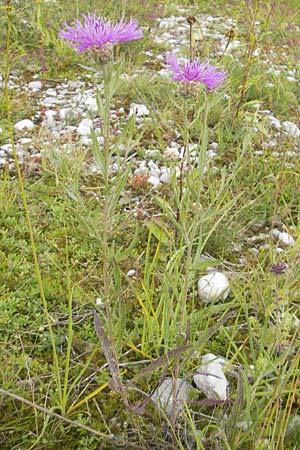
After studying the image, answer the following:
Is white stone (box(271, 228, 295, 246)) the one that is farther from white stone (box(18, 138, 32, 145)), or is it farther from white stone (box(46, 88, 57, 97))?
white stone (box(46, 88, 57, 97))

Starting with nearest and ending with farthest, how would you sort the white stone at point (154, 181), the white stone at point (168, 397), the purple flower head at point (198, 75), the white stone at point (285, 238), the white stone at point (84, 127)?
the purple flower head at point (198, 75) → the white stone at point (168, 397) → the white stone at point (285, 238) → the white stone at point (154, 181) → the white stone at point (84, 127)

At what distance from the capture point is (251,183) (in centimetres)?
233

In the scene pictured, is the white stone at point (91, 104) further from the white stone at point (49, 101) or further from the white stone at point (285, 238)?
the white stone at point (285, 238)

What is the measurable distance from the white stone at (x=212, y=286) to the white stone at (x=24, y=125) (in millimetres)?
1319

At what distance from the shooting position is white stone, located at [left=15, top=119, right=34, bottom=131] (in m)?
2.60

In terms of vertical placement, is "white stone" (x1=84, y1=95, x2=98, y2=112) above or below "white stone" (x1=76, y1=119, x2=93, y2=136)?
above

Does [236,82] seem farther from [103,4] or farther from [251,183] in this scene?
[103,4]

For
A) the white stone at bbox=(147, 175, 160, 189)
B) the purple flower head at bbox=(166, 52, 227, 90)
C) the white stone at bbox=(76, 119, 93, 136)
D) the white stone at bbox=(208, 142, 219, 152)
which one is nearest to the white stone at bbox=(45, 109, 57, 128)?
the white stone at bbox=(76, 119, 93, 136)

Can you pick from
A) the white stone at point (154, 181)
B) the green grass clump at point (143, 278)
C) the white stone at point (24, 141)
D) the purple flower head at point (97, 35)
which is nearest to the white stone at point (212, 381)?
the green grass clump at point (143, 278)

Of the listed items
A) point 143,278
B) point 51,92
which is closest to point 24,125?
point 51,92

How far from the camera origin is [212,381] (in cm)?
144

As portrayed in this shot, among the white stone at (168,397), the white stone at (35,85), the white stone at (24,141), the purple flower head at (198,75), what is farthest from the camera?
the white stone at (35,85)

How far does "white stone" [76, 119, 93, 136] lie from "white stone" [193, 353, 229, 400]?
1.47 metres

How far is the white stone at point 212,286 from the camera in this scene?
5.70ft
